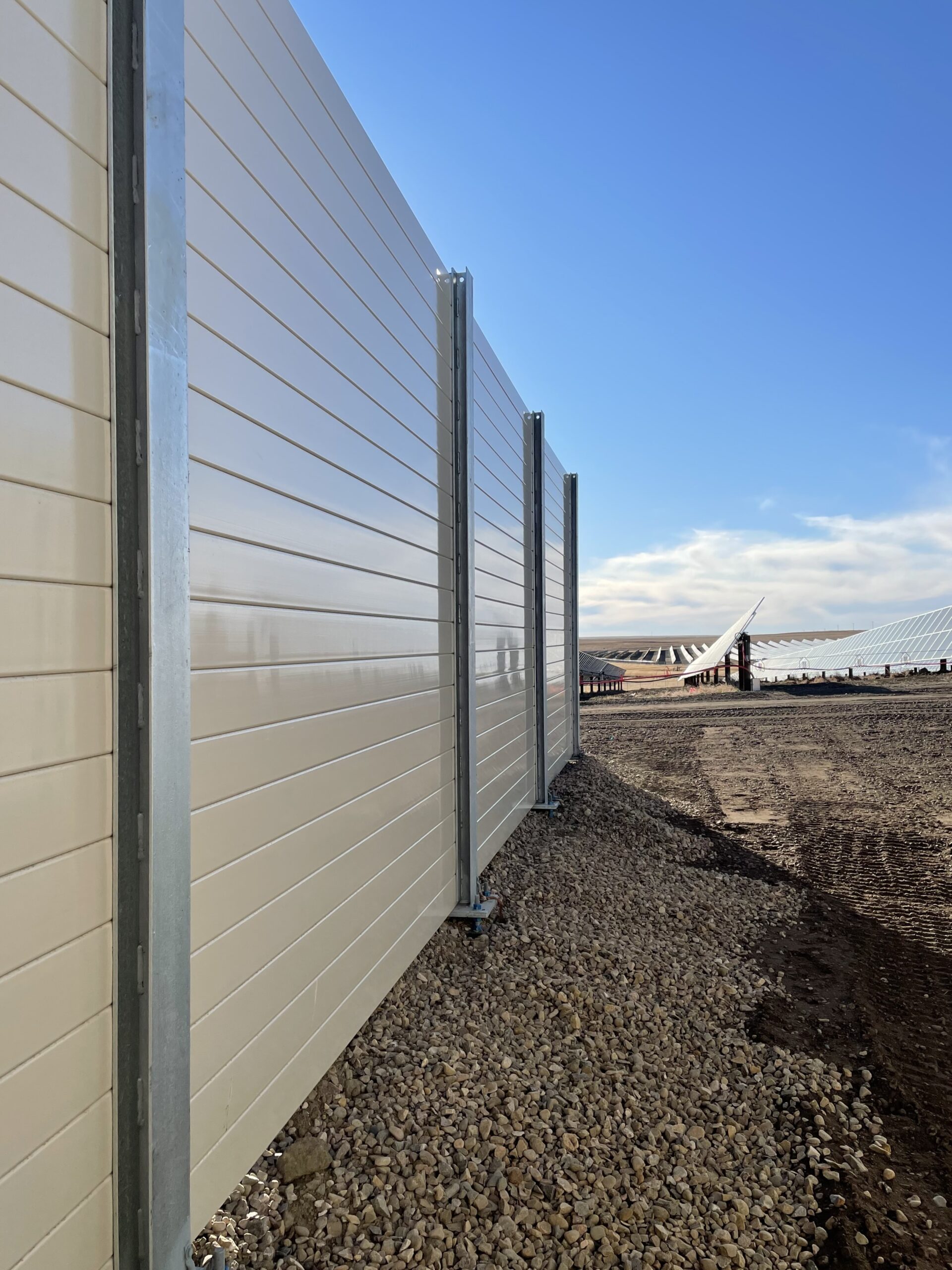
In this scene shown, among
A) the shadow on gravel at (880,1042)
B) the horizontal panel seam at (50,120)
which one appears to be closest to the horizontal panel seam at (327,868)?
the horizontal panel seam at (50,120)

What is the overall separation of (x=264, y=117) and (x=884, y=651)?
36622 mm

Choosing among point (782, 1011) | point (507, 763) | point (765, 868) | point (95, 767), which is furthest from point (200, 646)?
point (765, 868)

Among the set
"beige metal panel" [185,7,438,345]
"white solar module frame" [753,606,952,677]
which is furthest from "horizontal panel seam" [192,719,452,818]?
"white solar module frame" [753,606,952,677]

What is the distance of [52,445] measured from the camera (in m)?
1.60

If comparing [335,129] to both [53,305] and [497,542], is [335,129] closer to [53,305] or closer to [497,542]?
[53,305]

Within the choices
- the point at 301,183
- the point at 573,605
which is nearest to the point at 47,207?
the point at 301,183

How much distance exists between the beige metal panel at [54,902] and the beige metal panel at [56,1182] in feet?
1.28

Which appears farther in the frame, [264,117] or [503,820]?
[503,820]

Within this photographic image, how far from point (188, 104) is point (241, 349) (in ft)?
1.96

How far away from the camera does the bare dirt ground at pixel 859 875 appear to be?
3244mm

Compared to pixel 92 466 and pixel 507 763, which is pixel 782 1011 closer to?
pixel 507 763

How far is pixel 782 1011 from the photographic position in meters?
4.27

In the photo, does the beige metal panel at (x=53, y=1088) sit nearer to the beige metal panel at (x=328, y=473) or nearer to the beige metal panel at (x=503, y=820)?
the beige metal panel at (x=328, y=473)

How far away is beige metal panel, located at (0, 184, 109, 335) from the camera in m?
1.50
